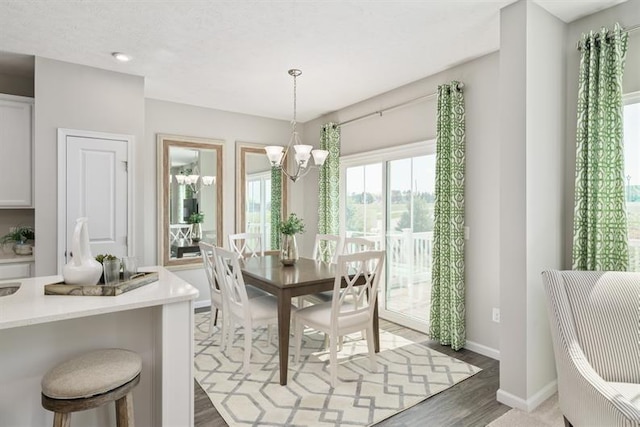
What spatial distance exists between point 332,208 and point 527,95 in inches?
114

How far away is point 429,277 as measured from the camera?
12.6ft

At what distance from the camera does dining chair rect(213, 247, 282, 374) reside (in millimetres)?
2781

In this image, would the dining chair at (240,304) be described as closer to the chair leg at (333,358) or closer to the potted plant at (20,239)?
the chair leg at (333,358)

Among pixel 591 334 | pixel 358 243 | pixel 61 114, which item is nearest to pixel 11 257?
pixel 61 114

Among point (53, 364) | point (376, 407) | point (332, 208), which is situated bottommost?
point (376, 407)

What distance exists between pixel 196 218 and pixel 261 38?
2669 millimetres

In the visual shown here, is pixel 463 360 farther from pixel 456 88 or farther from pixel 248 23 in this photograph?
pixel 248 23

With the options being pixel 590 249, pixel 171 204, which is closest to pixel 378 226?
pixel 590 249

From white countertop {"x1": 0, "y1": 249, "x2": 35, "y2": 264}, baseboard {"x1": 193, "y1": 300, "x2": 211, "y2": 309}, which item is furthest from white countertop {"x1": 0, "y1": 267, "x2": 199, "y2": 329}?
baseboard {"x1": 193, "y1": 300, "x2": 211, "y2": 309}

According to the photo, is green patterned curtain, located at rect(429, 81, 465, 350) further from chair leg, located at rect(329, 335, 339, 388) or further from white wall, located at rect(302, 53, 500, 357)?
chair leg, located at rect(329, 335, 339, 388)

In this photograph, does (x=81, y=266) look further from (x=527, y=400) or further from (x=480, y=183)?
(x=480, y=183)

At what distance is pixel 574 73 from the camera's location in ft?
8.59

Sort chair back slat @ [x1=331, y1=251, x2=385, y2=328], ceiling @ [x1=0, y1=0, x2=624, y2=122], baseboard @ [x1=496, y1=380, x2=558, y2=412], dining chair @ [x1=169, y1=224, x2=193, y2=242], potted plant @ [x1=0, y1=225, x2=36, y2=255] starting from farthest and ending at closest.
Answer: dining chair @ [x1=169, y1=224, x2=193, y2=242] → potted plant @ [x1=0, y1=225, x2=36, y2=255] → chair back slat @ [x1=331, y1=251, x2=385, y2=328] → ceiling @ [x1=0, y1=0, x2=624, y2=122] → baseboard @ [x1=496, y1=380, x2=558, y2=412]

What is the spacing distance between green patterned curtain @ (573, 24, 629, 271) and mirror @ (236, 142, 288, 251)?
3.82m
